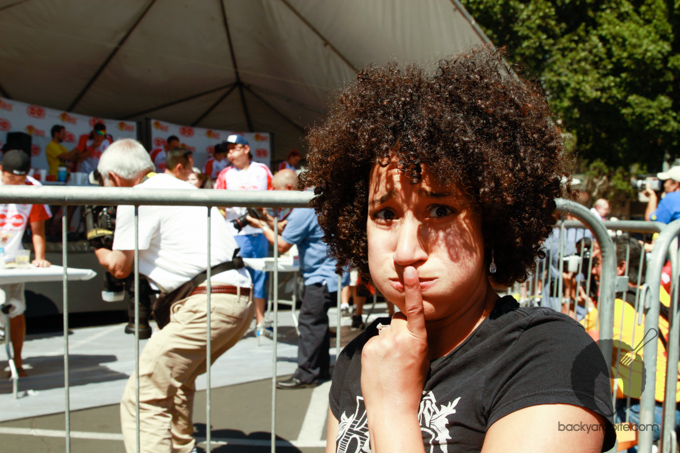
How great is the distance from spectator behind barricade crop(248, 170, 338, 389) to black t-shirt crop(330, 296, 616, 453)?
3732 mm

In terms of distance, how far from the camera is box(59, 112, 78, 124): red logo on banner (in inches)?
372

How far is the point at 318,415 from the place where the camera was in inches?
170

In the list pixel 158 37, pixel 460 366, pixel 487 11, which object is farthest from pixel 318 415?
pixel 487 11

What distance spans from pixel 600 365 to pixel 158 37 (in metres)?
8.91

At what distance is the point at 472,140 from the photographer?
1178 mm

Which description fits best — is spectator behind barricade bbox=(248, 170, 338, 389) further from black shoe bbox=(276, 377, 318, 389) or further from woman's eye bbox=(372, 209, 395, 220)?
woman's eye bbox=(372, 209, 395, 220)

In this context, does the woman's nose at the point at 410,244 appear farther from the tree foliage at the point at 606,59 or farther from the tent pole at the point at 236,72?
the tree foliage at the point at 606,59

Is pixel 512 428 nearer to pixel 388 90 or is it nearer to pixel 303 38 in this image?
pixel 388 90

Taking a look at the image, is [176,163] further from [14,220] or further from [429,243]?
[429,243]

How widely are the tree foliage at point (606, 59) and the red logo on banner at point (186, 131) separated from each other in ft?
30.7

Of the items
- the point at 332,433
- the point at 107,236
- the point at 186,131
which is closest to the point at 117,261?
the point at 107,236

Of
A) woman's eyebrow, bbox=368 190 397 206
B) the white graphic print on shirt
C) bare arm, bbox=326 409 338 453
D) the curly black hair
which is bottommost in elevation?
bare arm, bbox=326 409 338 453

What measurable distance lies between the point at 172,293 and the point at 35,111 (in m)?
7.49

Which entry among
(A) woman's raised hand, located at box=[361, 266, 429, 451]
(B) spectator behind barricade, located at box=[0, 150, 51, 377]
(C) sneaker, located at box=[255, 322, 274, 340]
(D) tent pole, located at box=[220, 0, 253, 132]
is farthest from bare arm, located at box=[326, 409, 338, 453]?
(D) tent pole, located at box=[220, 0, 253, 132]
